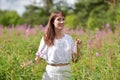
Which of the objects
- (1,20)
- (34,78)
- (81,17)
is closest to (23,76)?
(34,78)

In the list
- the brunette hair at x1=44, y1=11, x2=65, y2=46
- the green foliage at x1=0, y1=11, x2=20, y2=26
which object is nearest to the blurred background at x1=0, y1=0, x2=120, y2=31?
the green foliage at x1=0, y1=11, x2=20, y2=26

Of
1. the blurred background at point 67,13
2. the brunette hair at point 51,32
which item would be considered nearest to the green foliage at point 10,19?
the blurred background at point 67,13

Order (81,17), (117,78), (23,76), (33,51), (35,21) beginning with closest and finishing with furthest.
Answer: (117,78) → (23,76) → (33,51) → (81,17) → (35,21)

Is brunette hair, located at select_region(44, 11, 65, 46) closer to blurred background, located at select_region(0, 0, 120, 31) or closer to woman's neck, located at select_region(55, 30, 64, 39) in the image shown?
woman's neck, located at select_region(55, 30, 64, 39)

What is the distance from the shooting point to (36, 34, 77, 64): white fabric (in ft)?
16.3

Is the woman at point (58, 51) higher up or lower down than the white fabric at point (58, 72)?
higher up

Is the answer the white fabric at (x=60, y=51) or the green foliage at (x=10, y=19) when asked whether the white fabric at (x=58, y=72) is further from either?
the green foliage at (x=10, y=19)

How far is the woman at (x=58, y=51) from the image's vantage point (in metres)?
4.96

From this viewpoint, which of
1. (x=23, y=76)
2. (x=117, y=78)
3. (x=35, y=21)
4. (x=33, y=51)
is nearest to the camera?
(x=117, y=78)

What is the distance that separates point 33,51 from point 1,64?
1904 mm

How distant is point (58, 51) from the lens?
498cm

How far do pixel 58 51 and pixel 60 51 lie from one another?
2 centimetres

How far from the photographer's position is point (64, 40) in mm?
5000

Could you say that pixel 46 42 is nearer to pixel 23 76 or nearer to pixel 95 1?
pixel 23 76
